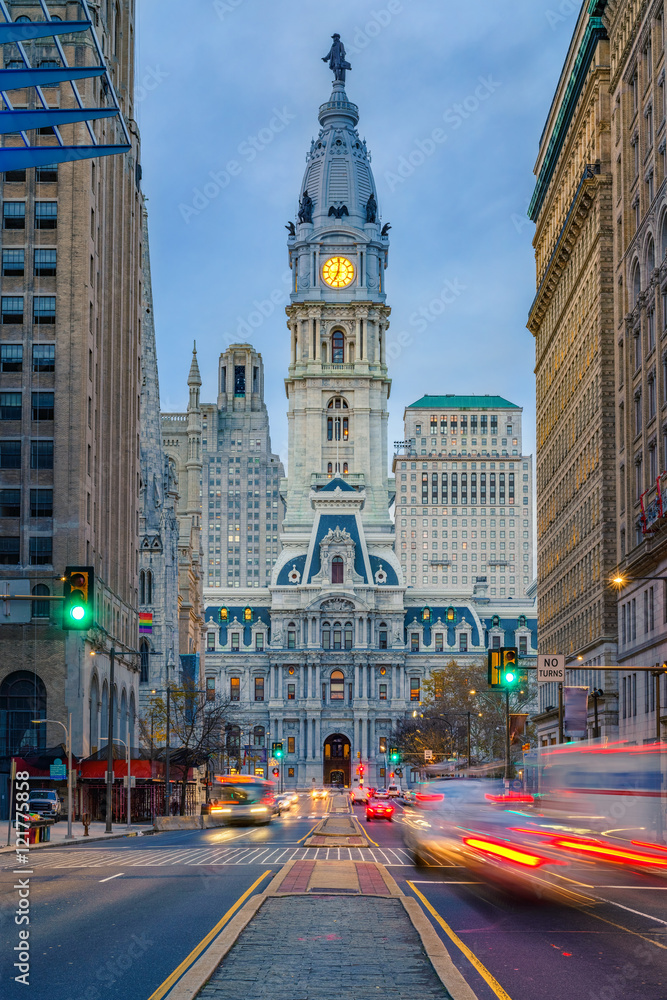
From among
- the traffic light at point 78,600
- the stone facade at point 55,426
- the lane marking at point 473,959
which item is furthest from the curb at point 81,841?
the lane marking at point 473,959

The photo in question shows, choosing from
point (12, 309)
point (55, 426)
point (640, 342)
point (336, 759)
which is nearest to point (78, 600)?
point (640, 342)

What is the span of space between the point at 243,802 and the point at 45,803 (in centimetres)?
1367

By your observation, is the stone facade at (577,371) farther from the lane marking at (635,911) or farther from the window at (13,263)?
the lane marking at (635,911)

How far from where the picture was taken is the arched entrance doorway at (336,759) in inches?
7077

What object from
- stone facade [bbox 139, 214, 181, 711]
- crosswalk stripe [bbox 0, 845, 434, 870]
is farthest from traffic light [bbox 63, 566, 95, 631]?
stone facade [bbox 139, 214, 181, 711]

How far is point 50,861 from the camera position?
34.7 meters

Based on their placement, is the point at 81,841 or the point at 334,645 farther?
the point at 334,645

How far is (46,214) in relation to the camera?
3051 inches

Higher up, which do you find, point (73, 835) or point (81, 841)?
point (81, 841)

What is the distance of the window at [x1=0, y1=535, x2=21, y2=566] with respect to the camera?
245 feet

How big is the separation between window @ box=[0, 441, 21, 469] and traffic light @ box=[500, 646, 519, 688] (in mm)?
43155

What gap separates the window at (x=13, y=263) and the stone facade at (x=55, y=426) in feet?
0.19

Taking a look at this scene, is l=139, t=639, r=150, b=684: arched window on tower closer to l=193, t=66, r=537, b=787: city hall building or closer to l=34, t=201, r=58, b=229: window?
l=34, t=201, r=58, b=229: window

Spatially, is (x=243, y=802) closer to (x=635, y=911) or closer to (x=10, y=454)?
(x=10, y=454)
